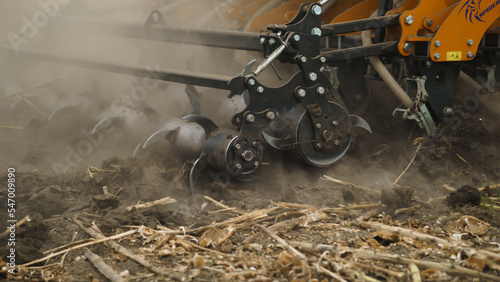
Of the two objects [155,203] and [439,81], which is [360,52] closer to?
[439,81]

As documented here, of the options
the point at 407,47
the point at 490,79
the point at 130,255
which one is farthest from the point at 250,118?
the point at 490,79

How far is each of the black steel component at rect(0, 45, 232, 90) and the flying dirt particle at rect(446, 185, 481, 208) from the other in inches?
65.3

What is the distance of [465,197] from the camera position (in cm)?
399

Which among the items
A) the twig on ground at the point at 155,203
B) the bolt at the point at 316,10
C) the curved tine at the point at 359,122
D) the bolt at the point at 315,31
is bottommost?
the twig on ground at the point at 155,203

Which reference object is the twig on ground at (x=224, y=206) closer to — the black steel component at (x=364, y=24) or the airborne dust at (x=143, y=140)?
the airborne dust at (x=143, y=140)

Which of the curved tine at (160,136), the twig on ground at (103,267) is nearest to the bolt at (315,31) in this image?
the curved tine at (160,136)

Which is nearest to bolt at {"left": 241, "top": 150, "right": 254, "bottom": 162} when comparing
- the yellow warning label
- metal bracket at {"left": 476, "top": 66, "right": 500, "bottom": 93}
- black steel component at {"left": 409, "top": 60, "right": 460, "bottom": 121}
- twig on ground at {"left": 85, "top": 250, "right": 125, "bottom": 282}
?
twig on ground at {"left": 85, "top": 250, "right": 125, "bottom": 282}

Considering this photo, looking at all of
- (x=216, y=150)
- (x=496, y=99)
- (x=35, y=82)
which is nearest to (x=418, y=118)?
(x=496, y=99)

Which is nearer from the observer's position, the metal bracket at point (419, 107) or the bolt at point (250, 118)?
the bolt at point (250, 118)

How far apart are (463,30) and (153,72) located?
2.46 m

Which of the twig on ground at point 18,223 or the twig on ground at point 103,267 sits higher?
the twig on ground at point 103,267

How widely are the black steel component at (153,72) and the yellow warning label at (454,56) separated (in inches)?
67.7

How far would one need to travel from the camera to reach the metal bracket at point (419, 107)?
4883mm

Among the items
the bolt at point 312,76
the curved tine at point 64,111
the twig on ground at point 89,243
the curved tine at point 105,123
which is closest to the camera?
the twig on ground at point 89,243
